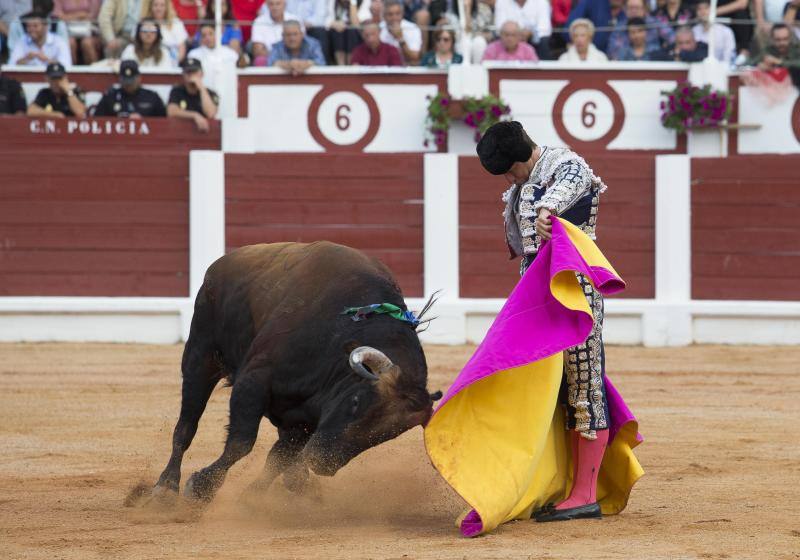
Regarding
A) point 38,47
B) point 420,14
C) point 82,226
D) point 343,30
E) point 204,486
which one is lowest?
point 204,486

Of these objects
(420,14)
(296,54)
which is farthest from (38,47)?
(420,14)

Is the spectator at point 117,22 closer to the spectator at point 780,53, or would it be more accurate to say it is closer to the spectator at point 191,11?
the spectator at point 191,11

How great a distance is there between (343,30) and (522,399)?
21.4 feet

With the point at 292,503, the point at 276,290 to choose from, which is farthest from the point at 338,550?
the point at 276,290

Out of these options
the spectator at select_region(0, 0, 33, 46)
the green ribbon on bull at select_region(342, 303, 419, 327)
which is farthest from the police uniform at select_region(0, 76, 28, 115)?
the green ribbon on bull at select_region(342, 303, 419, 327)

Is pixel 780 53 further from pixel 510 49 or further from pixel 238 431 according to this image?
pixel 238 431

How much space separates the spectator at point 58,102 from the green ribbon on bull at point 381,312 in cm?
590

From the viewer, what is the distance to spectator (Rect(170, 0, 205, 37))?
10008 millimetres

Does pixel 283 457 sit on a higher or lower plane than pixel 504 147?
lower

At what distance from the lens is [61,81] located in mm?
9273

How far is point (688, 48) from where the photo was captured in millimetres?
9898

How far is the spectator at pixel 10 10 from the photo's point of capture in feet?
32.4

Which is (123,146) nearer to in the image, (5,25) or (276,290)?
(5,25)

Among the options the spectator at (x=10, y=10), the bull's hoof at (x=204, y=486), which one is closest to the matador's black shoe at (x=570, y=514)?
the bull's hoof at (x=204, y=486)
